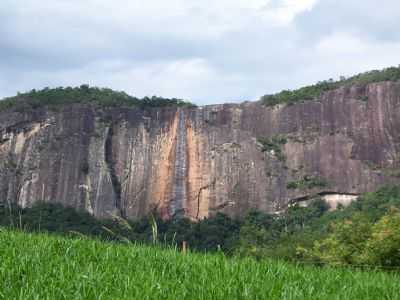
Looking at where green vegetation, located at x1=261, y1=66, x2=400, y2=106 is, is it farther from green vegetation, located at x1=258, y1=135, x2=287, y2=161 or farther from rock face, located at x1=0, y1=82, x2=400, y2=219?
green vegetation, located at x1=258, y1=135, x2=287, y2=161

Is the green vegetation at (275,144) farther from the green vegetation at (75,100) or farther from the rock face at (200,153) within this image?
the green vegetation at (75,100)

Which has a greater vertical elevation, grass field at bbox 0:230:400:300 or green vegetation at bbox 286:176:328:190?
green vegetation at bbox 286:176:328:190

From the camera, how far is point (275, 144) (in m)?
75.8

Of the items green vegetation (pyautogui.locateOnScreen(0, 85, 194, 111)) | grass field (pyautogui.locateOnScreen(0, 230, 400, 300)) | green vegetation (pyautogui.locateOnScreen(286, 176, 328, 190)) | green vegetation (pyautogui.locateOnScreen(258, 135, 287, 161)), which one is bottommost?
grass field (pyautogui.locateOnScreen(0, 230, 400, 300))

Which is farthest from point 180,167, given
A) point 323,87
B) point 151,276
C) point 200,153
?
point 151,276

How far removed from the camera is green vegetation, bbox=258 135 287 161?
246 feet

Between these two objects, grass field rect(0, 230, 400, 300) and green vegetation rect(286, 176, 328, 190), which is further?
green vegetation rect(286, 176, 328, 190)

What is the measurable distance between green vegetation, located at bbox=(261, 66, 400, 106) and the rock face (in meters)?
1.19

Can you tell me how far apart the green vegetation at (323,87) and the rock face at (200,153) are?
3.92 feet

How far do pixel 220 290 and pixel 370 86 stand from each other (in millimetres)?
72494

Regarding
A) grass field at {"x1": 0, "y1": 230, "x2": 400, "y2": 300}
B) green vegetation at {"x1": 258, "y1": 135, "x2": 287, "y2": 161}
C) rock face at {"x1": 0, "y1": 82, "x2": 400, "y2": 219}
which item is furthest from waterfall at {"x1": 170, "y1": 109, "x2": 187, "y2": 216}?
grass field at {"x1": 0, "y1": 230, "x2": 400, "y2": 300}

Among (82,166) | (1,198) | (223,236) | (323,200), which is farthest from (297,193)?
(1,198)

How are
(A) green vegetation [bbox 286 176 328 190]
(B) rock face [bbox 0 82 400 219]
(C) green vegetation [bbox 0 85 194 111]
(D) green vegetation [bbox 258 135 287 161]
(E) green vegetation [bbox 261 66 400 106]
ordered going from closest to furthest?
(A) green vegetation [bbox 286 176 328 190]
(B) rock face [bbox 0 82 400 219]
(D) green vegetation [bbox 258 135 287 161]
(E) green vegetation [bbox 261 66 400 106]
(C) green vegetation [bbox 0 85 194 111]

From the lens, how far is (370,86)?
242 feet
